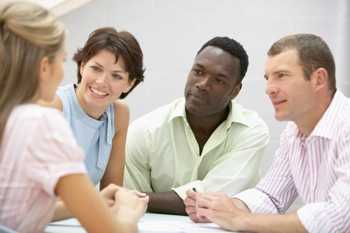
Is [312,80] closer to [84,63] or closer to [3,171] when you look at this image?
[84,63]

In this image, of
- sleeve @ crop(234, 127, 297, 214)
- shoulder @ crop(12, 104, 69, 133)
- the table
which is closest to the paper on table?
the table

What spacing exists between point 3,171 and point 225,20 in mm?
2179

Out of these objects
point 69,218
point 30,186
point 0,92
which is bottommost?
point 69,218

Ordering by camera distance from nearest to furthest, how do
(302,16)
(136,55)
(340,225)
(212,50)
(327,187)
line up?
(340,225) < (327,187) < (136,55) < (212,50) < (302,16)

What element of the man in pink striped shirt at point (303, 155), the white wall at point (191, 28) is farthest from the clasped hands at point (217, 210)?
the white wall at point (191, 28)

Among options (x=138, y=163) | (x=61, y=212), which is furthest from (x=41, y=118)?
(x=138, y=163)

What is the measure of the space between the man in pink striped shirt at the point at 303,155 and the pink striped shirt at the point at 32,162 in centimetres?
76

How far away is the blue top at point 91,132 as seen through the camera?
2213mm

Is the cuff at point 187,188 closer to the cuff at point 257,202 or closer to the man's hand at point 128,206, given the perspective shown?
the cuff at point 257,202

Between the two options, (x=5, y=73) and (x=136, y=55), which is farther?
(x=136, y=55)

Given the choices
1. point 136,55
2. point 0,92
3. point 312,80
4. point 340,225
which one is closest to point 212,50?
point 136,55

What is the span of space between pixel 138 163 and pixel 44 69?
1.30m

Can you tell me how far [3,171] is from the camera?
116cm

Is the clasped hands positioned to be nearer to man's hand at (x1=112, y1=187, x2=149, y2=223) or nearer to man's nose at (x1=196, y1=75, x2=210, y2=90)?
man's hand at (x1=112, y1=187, x2=149, y2=223)
